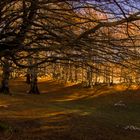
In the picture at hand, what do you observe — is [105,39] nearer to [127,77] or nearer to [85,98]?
[127,77]

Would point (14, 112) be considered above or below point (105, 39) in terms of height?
below

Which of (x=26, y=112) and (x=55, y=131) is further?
(x=26, y=112)

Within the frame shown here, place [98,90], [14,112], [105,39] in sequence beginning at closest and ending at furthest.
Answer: [105,39] < [14,112] < [98,90]

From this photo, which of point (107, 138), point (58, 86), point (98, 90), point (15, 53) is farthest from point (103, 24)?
point (58, 86)

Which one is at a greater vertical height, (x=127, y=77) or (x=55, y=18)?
(x=55, y=18)

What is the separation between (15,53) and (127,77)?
3.05 metres

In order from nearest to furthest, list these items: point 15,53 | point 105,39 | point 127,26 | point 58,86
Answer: point 127,26 < point 105,39 < point 15,53 < point 58,86

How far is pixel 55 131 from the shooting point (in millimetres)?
18109

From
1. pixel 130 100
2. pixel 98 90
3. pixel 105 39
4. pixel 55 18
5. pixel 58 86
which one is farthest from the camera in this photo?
pixel 58 86

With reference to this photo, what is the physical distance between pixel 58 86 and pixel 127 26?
47.3m

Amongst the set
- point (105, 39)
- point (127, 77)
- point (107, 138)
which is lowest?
point (107, 138)

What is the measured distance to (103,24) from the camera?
10.6 metres

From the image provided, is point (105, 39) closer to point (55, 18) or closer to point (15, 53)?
point (55, 18)

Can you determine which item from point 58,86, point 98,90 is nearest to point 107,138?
point 98,90
